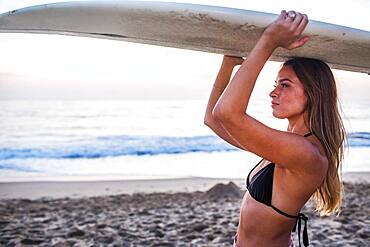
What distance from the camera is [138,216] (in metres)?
5.80

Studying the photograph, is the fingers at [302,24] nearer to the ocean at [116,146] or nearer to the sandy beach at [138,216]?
the sandy beach at [138,216]

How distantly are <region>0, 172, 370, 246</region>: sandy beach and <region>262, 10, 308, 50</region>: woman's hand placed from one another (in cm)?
355

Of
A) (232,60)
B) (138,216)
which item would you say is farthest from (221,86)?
(138,216)

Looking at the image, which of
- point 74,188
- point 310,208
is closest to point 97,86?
point 74,188

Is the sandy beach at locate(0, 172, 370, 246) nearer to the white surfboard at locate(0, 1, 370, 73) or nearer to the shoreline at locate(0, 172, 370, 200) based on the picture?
the shoreline at locate(0, 172, 370, 200)

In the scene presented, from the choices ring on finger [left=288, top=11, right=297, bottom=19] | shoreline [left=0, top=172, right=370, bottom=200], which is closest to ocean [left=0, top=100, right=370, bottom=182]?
shoreline [left=0, top=172, right=370, bottom=200]

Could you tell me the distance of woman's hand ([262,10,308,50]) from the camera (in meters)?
1.29

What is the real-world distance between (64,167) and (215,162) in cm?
402

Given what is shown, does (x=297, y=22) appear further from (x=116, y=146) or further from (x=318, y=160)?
(x=116, y=146)

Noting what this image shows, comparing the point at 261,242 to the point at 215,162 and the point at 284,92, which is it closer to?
the point at 284,92

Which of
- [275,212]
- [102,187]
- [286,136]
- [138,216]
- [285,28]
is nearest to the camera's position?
[285,28]

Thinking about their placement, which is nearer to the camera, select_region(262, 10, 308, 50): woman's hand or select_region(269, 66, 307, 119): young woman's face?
select_region(262, 10, 308, 50): woman's hand

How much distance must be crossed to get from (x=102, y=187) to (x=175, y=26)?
7256 millimetres

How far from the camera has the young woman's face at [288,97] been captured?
1582 millimetres
